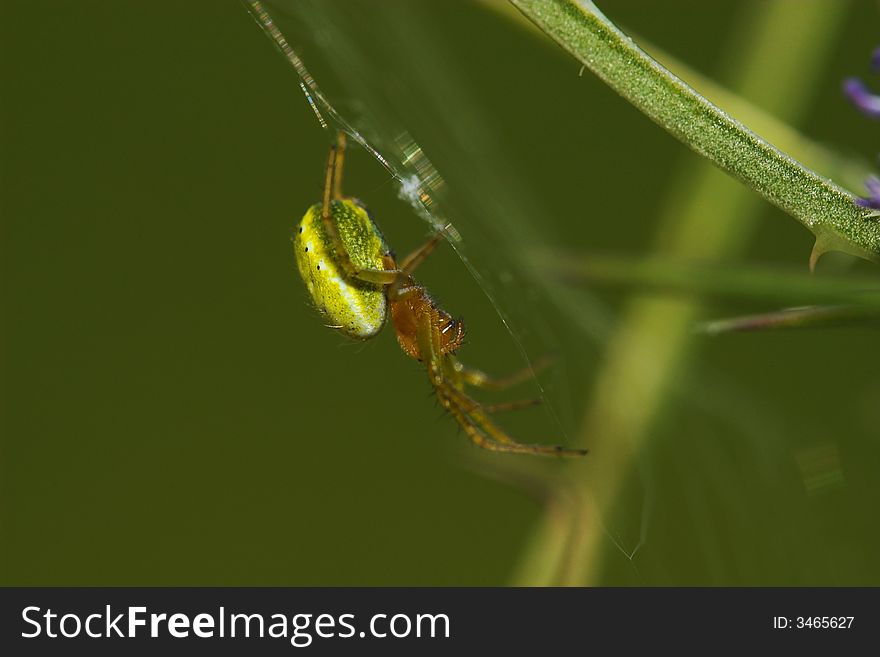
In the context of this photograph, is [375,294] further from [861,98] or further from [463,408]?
[861,98]

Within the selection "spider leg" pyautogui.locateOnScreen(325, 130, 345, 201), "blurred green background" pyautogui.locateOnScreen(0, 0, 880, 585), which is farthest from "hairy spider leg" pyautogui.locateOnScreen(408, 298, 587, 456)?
"blurred green background" pyautogui.locateOnScreen(0, 0, 880, 585)

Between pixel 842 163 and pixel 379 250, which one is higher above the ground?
pixel 842 163

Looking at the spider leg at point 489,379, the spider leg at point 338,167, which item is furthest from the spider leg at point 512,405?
the spider leg at point 338,167

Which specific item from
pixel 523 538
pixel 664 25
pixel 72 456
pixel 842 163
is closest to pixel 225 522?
pixel 72 456

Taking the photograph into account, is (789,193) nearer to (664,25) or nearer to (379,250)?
(379,250)

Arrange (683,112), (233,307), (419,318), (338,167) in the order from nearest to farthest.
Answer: (683,112) < (338,167) < (419,318) < (233,307)

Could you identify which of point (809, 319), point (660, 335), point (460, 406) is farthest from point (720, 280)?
point (660, 335)
